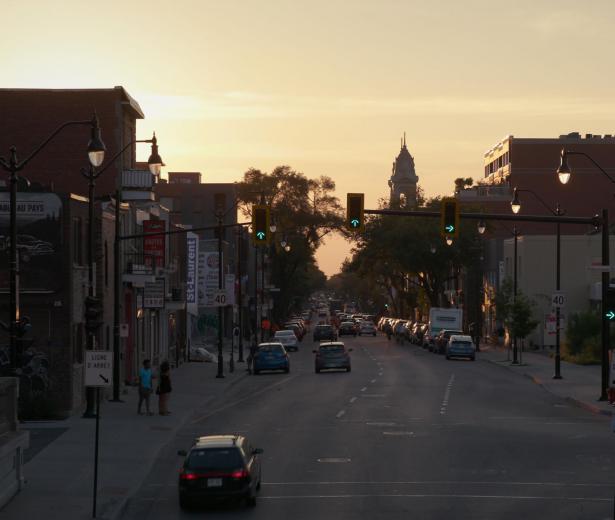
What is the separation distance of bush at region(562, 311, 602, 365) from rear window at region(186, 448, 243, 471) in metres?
50.5

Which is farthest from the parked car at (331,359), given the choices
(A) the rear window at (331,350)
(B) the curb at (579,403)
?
(B) the curb at (579,403)

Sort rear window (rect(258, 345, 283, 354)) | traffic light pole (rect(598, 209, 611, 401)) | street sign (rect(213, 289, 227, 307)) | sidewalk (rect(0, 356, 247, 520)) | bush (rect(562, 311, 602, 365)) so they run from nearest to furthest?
sidewalk (rect(0, 356, 247, 520)) → traffic light pole (rect(598, 209, 611, 401)) → street sign (rect(213, 289, 227, 307)) → rear window (rect(258, 345, 283, 354)) → bush (rect(562, 311, 602, 365))

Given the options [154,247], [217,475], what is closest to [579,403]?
[154,247]

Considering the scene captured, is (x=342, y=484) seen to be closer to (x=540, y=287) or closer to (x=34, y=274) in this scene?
(x=34, y=274)

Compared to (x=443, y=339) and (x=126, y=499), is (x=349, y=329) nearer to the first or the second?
(x=443, y=339)

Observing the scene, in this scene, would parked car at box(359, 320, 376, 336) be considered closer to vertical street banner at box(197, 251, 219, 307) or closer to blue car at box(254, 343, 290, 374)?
vertical street banner at box(197, 251, 219, 307)

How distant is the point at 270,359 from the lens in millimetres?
61406

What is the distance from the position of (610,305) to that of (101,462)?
18.4 meters

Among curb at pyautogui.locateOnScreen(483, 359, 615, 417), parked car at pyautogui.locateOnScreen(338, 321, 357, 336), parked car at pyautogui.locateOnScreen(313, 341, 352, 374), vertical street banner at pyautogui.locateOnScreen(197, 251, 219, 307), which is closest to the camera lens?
curb at pyautogui.locateOnScreen(483, 359, 615, 417)

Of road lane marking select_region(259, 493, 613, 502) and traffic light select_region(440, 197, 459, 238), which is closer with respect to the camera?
road lane marking select_region(259, 493, 613, 502)

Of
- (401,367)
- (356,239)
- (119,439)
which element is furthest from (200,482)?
(356,239)

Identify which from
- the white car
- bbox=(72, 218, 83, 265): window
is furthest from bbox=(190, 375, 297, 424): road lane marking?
the white car

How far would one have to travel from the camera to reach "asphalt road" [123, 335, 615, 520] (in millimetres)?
21109

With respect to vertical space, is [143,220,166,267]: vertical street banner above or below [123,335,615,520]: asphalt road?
above
